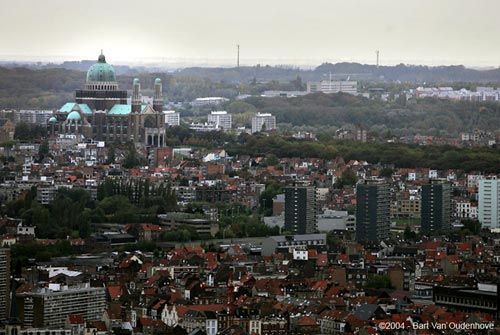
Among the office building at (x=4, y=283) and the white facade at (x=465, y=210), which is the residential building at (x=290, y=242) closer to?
the white facade at (x=465, y=210)

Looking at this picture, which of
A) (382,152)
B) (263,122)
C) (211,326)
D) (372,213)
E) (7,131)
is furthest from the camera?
(263,122)

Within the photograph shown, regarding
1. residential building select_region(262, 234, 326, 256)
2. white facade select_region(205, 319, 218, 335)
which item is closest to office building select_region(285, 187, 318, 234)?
residential building select_region(262, 234, 326, 256)

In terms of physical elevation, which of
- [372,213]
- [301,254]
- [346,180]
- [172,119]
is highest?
[372,213]

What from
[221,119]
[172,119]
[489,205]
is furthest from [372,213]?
[221,119]

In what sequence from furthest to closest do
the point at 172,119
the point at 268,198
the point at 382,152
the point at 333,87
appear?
the point at 333,87 < the point at 172,119 < the point at 382,152 < the point at 268,198

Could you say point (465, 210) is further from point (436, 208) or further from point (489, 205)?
point (436, 208)

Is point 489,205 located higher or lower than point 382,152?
higher

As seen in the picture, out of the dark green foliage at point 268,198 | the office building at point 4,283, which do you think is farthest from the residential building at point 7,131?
the office building at point 4,283

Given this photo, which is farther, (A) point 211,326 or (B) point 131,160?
(B) point 131,160
